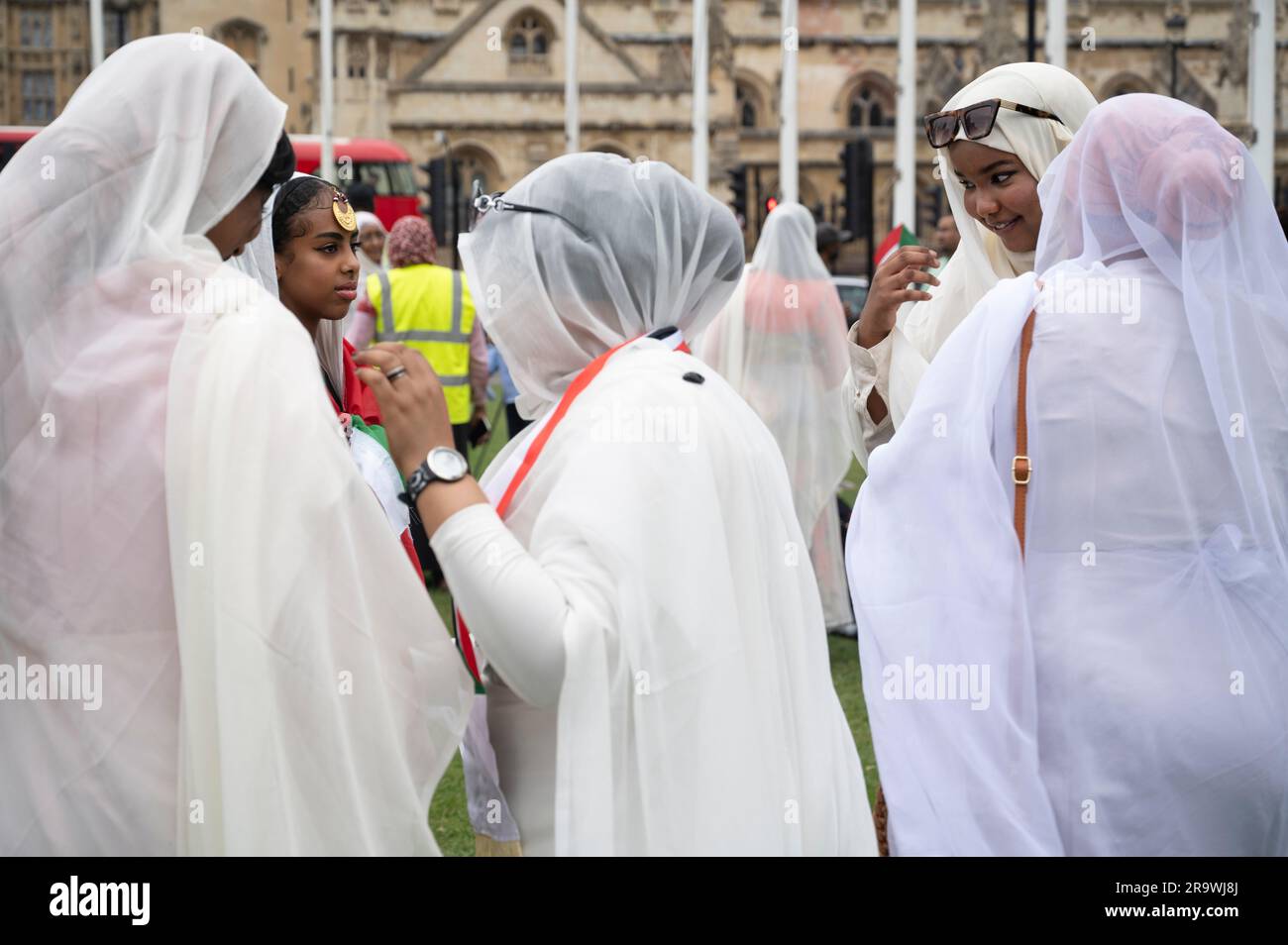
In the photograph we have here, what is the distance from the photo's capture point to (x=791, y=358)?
827 cm

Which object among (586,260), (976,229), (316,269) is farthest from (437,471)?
(316,269)

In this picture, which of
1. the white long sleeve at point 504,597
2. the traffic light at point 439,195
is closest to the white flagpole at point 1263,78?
the traffic light at point 439,195

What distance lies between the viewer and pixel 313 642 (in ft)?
8.04

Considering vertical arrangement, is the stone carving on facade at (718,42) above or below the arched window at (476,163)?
above

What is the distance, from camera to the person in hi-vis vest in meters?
9.24

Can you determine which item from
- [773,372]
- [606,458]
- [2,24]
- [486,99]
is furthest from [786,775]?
[2,24]

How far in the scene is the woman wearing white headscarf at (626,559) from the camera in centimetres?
243

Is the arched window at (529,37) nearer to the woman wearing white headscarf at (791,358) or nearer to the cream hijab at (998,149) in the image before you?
the woman wearing white headscarf at (791,358)

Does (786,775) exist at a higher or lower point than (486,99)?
lower

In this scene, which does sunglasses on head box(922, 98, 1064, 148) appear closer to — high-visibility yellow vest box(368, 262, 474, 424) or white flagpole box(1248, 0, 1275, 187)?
high-visibility yellow vest box(368, 262, 474, 424)

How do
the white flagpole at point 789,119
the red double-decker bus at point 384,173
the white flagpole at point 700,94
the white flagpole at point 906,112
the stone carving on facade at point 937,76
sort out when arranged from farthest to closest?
the stone carving on facade at point 937,76
the red double-decker bus at point 384,173
the white flagpole at point 700,94
the white flagpole at point 789,119
the white flagpole at point 906,112

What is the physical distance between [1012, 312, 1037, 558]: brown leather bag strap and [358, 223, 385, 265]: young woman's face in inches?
341
